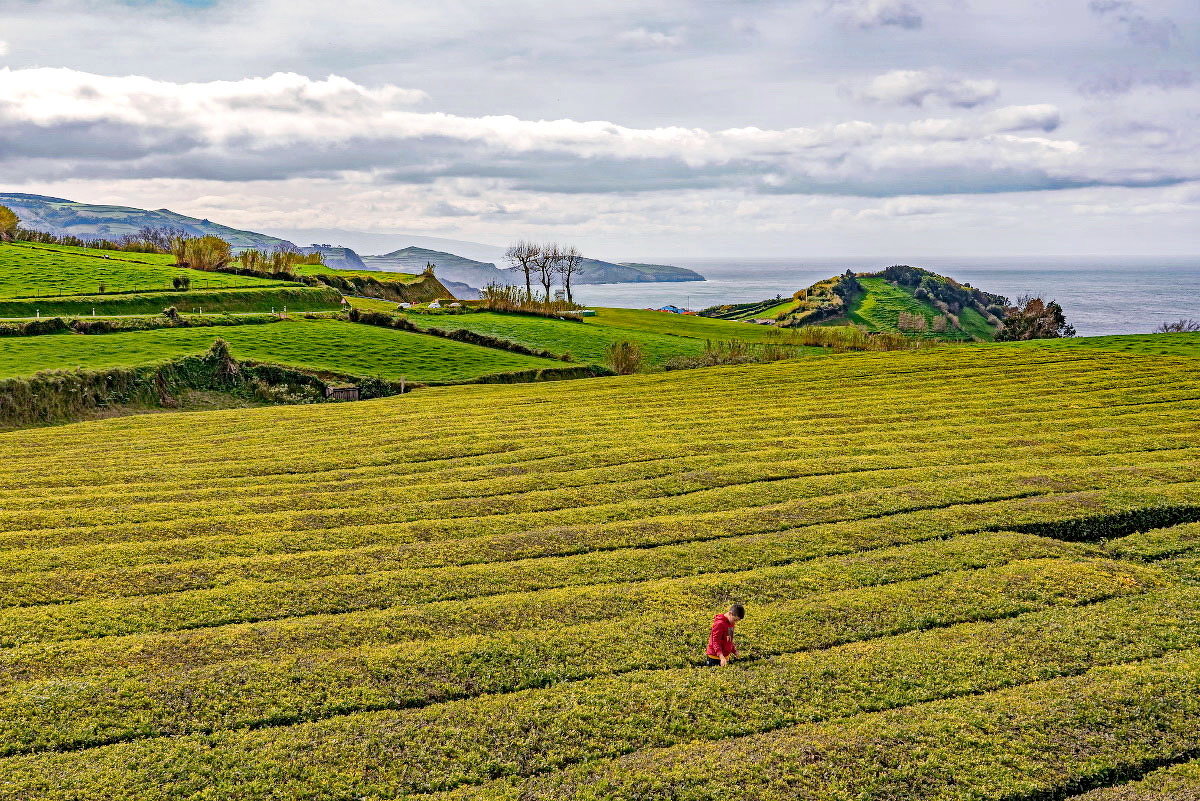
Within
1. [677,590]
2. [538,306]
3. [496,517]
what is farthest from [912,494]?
[538,306]

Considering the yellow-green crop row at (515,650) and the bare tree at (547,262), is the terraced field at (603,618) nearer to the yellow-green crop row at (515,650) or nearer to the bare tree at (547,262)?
the yellow-green crop row at (515,650)

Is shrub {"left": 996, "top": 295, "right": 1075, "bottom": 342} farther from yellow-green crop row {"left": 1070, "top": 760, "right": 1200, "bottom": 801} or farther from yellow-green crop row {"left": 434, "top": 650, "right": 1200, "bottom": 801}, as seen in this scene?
yellow-green crop row {"left": 1070, "top": 760, "right": 1200, "bottom": 801}

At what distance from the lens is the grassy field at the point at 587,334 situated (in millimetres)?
78188

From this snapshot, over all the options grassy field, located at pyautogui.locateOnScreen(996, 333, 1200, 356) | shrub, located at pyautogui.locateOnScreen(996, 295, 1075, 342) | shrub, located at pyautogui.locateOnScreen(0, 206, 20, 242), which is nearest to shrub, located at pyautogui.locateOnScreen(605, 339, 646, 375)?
grassy field, located at pyautogui.locateOnScreen(996, 333, 1200, 356)

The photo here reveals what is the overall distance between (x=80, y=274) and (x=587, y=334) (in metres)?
56.6

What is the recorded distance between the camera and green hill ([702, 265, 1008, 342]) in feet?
503

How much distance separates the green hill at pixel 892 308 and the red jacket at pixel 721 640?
421ft

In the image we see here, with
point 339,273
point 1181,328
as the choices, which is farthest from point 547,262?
point 1181,328

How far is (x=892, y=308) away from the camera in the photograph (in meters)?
172

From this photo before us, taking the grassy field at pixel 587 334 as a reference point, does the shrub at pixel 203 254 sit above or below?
above

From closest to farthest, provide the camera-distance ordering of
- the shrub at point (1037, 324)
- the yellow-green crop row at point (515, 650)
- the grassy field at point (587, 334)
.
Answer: the yellow-green crop row at point (515, 650)
the grassy field at point (587, 334)
the shrub at point (1037, 324)

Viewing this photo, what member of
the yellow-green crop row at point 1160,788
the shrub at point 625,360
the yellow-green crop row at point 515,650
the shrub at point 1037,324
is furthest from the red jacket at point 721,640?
the shrub at point 1037,324

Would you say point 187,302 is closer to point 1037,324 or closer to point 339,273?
point 339,273

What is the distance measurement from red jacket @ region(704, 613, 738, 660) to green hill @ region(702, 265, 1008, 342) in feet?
421
